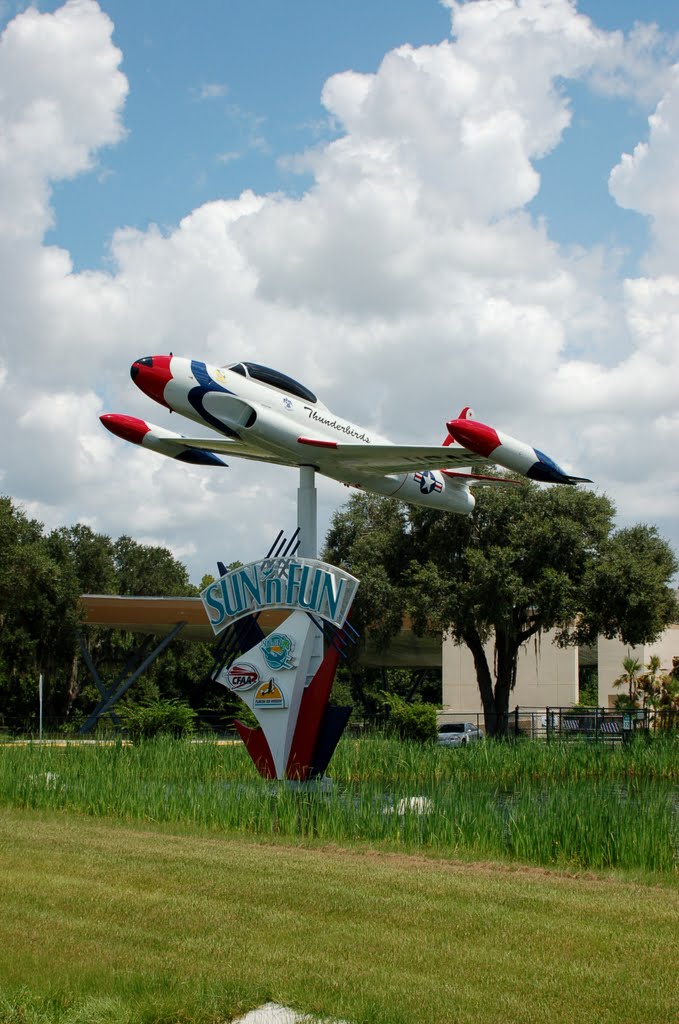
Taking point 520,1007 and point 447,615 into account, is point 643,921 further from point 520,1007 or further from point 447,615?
point 447,615

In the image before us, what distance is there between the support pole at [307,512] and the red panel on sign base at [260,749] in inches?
→ 126

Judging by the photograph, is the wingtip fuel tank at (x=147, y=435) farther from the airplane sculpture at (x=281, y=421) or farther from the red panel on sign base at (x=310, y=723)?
the red panel on sign base at (x=310, y=723)

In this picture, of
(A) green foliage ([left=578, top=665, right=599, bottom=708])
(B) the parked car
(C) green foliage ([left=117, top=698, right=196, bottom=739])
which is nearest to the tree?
(B) the parked car

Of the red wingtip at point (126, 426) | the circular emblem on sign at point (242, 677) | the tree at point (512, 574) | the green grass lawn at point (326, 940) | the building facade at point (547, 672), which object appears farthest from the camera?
the building facade at point (547, 672)

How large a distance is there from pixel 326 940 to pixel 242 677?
444 inches

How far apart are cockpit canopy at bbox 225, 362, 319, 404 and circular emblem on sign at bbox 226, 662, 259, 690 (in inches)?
217

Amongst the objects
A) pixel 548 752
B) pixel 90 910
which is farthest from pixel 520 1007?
pixel 548 752

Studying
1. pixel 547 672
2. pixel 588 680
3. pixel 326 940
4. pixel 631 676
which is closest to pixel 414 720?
pixel 631 676

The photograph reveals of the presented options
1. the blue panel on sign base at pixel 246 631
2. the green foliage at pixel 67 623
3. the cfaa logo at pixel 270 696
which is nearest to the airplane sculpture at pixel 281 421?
the blue panel on sign base at pixel 246 631

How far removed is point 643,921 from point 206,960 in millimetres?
3150

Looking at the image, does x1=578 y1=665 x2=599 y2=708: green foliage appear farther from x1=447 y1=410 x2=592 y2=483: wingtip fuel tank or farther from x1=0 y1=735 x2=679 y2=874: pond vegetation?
x1=447 y1=410 x2=592 y2=483: wingtip fuel tank

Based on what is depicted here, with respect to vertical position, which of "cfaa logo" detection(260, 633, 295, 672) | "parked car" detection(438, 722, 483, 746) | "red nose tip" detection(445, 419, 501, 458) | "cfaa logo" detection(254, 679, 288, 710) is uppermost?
"red nose tip" detection(445, 419, 501, 458)

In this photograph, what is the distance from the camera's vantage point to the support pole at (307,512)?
773 inches

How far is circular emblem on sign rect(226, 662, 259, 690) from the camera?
18281mm
